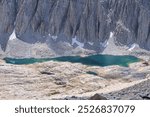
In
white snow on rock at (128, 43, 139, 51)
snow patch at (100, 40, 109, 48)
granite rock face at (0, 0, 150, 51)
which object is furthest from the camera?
granite rock face at (0, 0, 150, 51)

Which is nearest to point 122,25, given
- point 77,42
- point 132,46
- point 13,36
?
point 132,46

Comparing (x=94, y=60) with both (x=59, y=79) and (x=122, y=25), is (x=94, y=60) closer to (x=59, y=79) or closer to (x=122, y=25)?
(x=122, y=25)

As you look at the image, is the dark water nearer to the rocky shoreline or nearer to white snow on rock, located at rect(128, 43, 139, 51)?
white snow on rock, located at rect(128, 43, 139, 51)

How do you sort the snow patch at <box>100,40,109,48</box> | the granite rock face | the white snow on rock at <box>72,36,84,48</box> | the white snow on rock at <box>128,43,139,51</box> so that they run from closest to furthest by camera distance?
1. the white snow on rock at <box>128,43,139,51</box>
2. the white snow on rock at <box>72,36,84,48</box>
3. the snow patch at <box>100,40,109,48</box>
4. the granite rock face

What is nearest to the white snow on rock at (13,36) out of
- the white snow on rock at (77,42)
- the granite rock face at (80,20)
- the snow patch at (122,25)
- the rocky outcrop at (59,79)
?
the granite rock face at (80,20)

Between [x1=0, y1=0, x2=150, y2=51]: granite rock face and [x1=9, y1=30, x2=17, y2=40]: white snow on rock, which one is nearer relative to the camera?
[x1=9, y1=30, x2=17, y2=40]: white snow on rock

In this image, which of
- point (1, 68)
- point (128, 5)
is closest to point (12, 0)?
point (128, 5)

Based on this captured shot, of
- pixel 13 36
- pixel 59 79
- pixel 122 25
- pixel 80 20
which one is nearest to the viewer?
pixel 59 79

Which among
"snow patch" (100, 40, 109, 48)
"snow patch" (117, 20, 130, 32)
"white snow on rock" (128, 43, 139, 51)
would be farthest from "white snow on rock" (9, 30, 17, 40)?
"white snow on rock" (128, 43, 139, 51)

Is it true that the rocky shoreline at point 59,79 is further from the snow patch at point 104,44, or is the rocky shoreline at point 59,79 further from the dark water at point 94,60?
the snow patch at point 104,44

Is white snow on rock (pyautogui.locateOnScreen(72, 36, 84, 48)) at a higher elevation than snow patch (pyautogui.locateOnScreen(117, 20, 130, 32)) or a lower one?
lower
